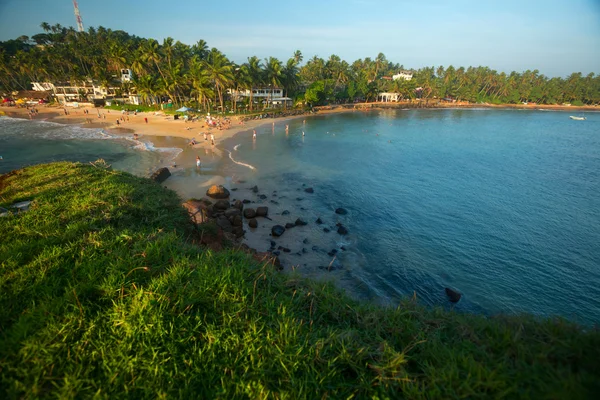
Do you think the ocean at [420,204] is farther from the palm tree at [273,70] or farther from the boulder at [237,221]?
the palm tree at [273,70]

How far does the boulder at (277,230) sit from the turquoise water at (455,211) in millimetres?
2653

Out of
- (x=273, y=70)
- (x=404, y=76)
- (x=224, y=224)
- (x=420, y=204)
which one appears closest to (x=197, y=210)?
(x=224, y=224)

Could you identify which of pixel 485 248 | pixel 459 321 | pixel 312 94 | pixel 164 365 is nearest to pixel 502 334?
pixel 459 321

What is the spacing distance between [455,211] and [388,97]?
102 metres

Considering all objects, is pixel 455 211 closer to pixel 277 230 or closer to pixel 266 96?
pixel 277 230

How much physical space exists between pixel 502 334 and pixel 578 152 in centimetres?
5982

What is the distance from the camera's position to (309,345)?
4.89 m

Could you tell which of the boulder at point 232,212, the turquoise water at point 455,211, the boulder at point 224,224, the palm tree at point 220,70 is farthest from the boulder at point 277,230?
the palm tree at point 220,70

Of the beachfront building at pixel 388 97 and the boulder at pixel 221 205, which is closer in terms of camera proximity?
the boulder at pixel 221 205

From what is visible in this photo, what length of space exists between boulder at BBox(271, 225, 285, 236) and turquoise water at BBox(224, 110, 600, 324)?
8.70ft

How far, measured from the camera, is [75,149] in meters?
35.1

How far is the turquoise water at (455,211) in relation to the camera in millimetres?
14367

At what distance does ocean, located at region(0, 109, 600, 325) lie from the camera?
47.7 feet

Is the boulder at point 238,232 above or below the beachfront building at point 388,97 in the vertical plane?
below
